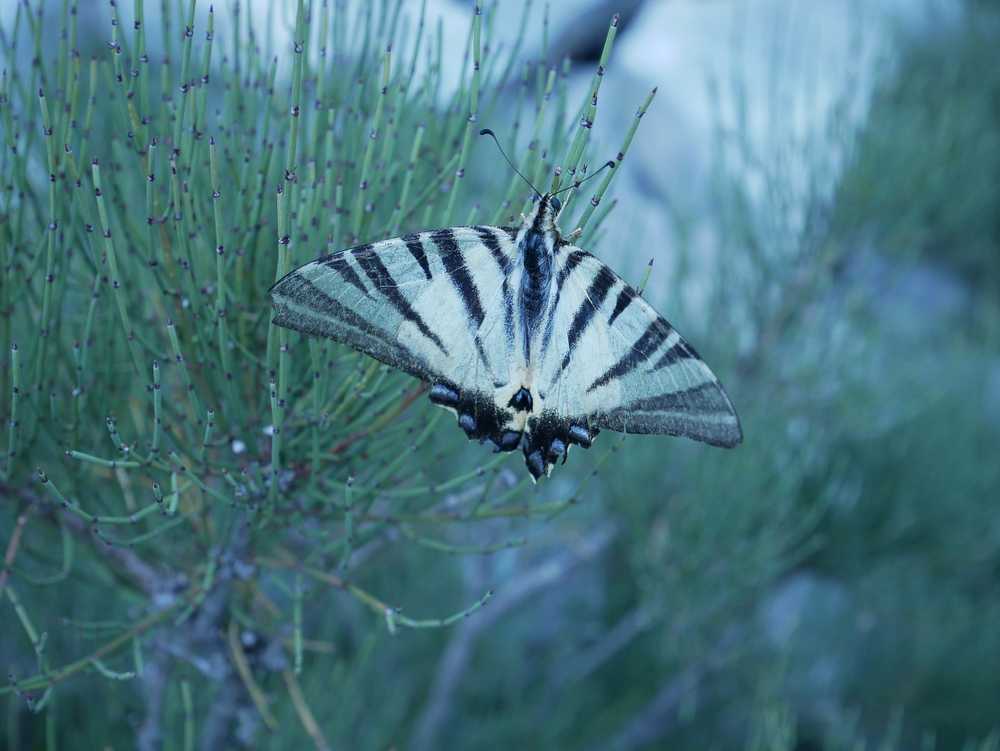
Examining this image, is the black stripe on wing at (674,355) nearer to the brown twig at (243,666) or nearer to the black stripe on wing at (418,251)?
the black stripe on wing at (418,251)

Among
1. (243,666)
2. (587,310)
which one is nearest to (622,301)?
(587,310)

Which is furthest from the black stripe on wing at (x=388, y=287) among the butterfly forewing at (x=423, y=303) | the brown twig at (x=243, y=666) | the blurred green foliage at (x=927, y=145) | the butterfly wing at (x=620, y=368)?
the blurred green foliage at (x=927, y=145)

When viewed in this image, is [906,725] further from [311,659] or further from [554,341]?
[554,341]

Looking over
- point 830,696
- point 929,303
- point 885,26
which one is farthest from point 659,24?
point 830,696

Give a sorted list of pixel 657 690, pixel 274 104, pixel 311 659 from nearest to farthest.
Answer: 1. pixel 274 104
2. pixel 311 659
3. pixel 657 690

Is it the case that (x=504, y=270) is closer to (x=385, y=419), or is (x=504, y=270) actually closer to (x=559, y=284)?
(x=559, y=284)
